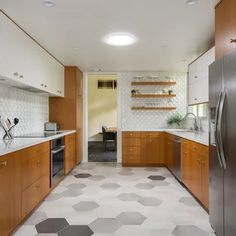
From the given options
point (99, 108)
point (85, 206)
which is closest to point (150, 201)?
point (85, 206)

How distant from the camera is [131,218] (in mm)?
2805

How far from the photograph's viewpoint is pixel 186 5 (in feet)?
8.24

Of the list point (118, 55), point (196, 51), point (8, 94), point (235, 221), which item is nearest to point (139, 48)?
point (118, 55)

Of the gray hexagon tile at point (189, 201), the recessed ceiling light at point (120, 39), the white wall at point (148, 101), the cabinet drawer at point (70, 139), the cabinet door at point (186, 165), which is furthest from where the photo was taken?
the white wall at point (148, 101)

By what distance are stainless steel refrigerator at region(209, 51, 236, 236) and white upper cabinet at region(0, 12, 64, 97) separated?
2.16m

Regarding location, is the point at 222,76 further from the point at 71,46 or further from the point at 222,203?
the point at 71,46

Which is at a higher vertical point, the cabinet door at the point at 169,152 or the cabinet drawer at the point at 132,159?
the cabinet door at the point at 169,152

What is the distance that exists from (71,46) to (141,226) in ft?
9.32

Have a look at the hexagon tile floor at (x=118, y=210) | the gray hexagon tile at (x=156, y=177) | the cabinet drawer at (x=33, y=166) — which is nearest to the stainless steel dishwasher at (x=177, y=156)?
the hexagon tile floor at (x=118, y=210)

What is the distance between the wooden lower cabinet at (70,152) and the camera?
4647mm

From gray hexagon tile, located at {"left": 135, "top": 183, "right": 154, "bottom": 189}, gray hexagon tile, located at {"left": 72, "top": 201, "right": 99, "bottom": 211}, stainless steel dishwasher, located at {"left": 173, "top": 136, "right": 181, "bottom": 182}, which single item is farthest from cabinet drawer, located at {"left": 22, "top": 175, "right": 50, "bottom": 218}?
stainless steel dishwasher, located at {"left": 173, "top": 136, "right": 181, "bottom": 182}

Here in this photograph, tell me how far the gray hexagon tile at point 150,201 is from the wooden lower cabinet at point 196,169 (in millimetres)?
518

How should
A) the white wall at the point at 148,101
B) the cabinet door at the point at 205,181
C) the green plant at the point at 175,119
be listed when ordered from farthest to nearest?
the white wall at the point at 148,101 → the green plant at the point at 175,119 → the cabinet door at the point at 205,181

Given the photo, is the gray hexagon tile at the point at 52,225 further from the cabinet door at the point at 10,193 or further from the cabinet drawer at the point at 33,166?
the cabinet drawer at the point at 33,166
